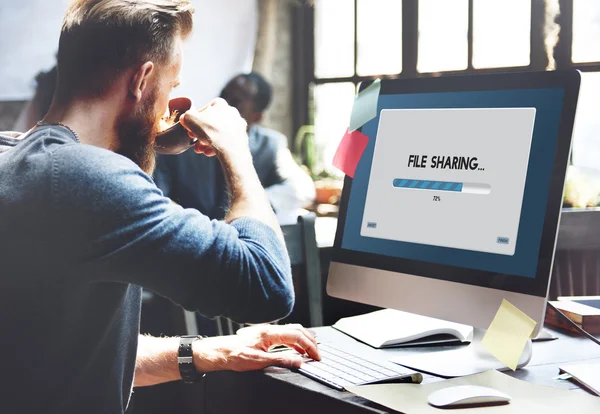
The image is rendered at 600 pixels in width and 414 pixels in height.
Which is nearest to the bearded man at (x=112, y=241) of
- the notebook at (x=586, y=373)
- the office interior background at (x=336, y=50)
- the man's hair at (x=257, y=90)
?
the notebook at (x=586, y=373)

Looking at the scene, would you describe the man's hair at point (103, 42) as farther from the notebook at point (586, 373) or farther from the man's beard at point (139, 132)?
the notebook at point (586, 373)

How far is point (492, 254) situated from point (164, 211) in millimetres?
475

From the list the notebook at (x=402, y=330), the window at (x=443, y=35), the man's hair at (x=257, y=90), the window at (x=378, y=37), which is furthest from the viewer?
the window at (x=378, y=37)

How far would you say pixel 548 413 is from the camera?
908 mm

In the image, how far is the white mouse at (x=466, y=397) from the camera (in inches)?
36.9

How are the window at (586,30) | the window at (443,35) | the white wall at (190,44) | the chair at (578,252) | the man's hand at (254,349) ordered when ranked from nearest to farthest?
1. the man's hand at (254,349)
2. the chair at (578,252)
3. the window at (586,30)
4. the white wall at (190,44)
5. the window at (443,35)

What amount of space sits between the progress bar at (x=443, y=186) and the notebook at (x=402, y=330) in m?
0.25

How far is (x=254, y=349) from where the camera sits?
1202mm

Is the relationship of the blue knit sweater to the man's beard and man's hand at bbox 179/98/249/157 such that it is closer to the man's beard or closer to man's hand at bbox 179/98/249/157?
the man's beard

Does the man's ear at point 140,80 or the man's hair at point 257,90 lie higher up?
the man's hair at point 257,90

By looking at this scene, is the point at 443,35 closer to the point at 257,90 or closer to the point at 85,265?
the point at 257,90

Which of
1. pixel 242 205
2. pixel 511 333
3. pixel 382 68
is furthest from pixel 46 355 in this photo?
pixel 382 68

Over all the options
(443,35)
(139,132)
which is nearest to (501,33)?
(443,35)

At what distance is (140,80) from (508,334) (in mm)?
665
